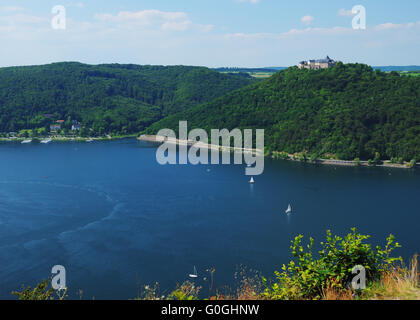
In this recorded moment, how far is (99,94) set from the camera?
74.8 meters

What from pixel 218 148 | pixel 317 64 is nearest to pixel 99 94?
pixel 218 148

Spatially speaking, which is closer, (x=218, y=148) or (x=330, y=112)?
(x=330, y=112)

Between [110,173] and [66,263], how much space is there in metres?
17.8

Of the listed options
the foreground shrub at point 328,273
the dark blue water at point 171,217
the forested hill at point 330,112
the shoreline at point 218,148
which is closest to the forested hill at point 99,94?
the shoreline at point 218,148

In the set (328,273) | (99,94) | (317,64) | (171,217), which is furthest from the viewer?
(99,94)

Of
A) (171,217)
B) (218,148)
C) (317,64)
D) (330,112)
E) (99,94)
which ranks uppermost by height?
(317,64)

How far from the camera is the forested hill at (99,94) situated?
207ft

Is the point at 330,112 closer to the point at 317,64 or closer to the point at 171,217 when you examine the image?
the point at 317,64

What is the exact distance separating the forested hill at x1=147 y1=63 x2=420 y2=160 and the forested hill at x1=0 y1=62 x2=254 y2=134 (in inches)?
471

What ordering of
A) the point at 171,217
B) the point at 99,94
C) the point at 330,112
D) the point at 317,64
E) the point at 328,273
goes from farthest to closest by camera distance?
1. the point at 99,94
2. the point at 317,64
3. the point at 330,112
4. the point at 171,217
5. the point at 328,273

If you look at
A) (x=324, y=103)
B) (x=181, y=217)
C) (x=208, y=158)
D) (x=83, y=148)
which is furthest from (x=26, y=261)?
(x=324, y=103)

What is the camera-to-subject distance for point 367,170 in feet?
111

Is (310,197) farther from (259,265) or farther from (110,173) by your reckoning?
(110,173)

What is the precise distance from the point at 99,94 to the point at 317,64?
41658 mm
